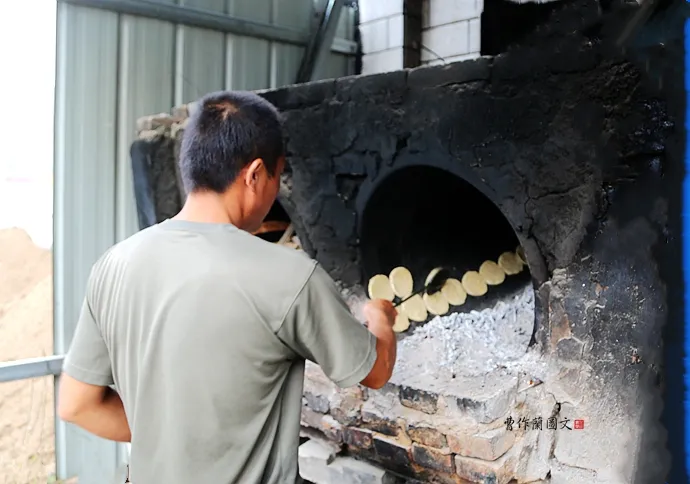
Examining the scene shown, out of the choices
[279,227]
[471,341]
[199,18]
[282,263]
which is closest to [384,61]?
[199,18]

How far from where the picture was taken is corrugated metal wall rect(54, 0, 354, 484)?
7.10ft

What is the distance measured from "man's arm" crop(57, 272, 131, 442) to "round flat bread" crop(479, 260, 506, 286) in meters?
1.26

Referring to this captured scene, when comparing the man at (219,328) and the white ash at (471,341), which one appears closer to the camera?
the man at (219,328)

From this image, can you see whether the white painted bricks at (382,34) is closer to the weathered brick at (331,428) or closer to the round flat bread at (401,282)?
the round flat bread at (401,282)

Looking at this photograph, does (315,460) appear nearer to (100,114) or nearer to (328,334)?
(328,334)

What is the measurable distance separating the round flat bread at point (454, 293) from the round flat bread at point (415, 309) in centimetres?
9

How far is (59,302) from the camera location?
7.33 feet

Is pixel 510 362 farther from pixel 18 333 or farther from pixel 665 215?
pixel 18 333

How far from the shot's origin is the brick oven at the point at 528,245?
1.17m

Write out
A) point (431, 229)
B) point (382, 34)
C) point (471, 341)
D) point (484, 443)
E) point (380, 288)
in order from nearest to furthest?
point (484, 443) < point (471, 341) < point (380, 288) < point (431, 229) < point (382, 34)

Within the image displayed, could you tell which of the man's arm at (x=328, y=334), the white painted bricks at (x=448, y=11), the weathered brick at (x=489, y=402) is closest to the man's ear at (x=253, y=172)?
the man's arm at (x=328, y=334)

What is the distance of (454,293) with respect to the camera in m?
1.89

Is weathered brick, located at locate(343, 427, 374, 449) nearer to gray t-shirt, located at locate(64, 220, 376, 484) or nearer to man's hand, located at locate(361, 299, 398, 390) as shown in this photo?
man's hand, located at locate(361, 299, 398, 390)

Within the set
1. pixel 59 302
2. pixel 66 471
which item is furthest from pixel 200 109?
pixel 66 471
